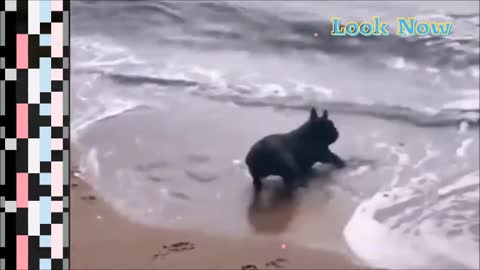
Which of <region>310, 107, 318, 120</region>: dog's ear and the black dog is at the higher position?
<region>310, 107, 318, 120</region>: dog's ear

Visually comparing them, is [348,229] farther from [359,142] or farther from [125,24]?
[125,24]

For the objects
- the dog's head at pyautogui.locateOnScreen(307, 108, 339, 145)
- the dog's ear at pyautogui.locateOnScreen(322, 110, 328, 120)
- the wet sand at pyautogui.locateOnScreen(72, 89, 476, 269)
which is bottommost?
the wet sand at pyautogui.locateOnScreen(72, 89, 476, 269)

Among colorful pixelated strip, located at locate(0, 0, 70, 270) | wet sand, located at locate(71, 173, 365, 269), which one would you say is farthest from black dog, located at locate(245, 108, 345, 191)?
colorful pixelated strip, located at locate(0, 0, 70, 270)

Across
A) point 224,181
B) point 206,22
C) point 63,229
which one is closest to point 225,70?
point 206,22

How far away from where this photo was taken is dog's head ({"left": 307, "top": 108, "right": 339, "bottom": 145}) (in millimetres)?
1317

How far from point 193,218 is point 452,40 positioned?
1.88 ft

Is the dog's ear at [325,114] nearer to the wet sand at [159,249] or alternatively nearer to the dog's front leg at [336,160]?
the dog's front leg at [336,160]

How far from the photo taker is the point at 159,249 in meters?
1.31

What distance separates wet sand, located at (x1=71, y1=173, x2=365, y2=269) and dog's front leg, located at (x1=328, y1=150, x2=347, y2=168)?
0.16 metres

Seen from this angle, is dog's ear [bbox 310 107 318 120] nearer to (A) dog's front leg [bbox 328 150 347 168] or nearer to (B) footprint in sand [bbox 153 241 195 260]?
(A) dog's front leg [bbox 328 150 347 168]

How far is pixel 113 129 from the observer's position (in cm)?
134

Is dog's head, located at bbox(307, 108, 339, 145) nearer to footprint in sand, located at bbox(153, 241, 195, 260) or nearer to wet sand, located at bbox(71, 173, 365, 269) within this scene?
wet sand, located at bbox(71, 173, 365, 269)

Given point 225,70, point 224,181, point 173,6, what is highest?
point 173,6

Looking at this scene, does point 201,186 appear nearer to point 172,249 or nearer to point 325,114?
point 172,249
